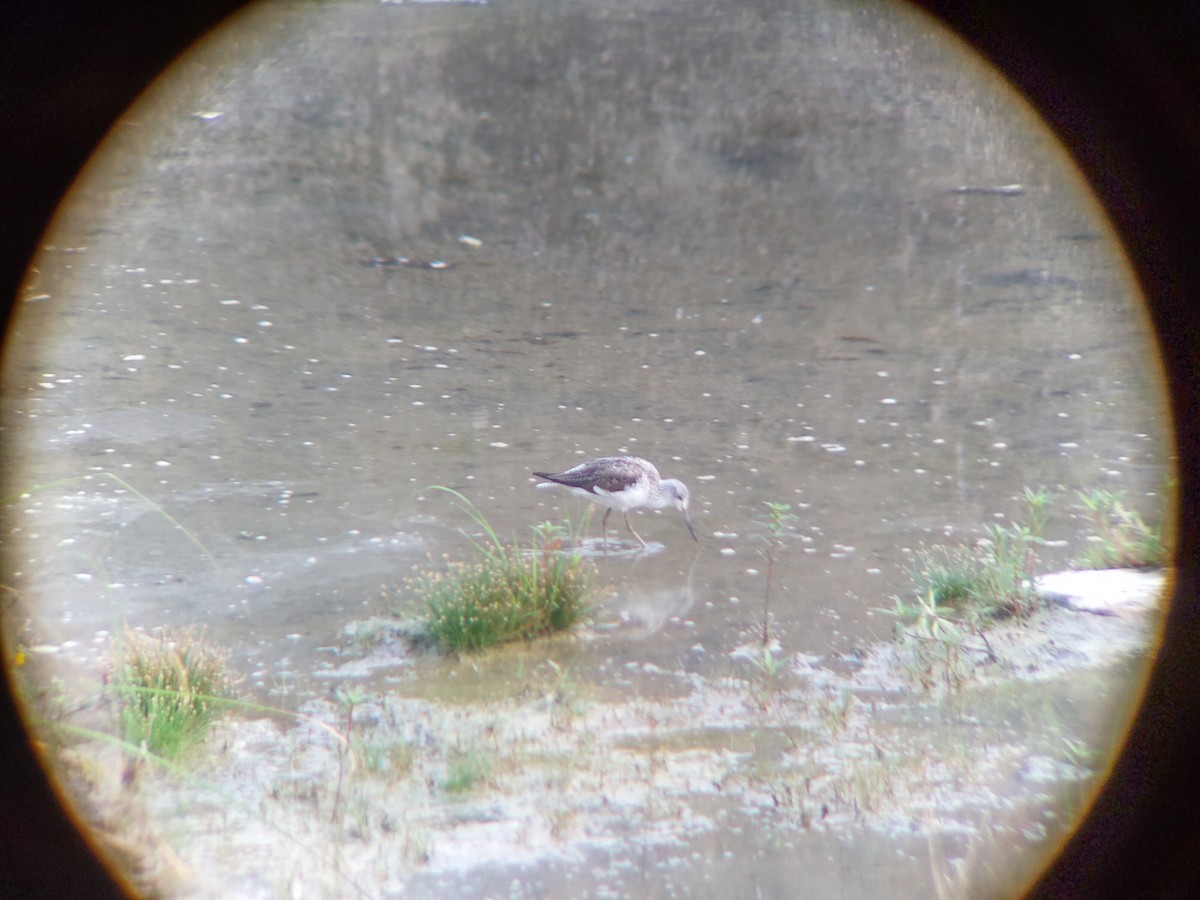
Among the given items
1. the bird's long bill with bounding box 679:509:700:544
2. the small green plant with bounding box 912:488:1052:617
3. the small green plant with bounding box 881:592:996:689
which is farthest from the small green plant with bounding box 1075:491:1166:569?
the bird's long bill with bounding box 679:509:700:544

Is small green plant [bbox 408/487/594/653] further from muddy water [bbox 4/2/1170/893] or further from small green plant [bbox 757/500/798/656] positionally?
small green plant [bbox 757/500/798/656]

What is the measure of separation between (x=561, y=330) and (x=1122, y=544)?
5083 millimetres

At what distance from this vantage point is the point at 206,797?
3.64 metres

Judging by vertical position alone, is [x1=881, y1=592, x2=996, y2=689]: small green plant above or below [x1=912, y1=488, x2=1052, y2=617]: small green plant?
below

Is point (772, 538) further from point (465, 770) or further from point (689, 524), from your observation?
point (465, 770)

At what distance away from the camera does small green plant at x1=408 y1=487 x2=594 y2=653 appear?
4.67 metres

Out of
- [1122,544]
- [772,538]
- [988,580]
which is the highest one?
[1122,544]

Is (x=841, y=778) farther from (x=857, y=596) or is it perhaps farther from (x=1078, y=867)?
(x=857, y=596)

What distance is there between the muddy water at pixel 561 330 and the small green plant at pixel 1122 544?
1.01 feet

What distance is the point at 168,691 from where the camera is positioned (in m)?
3.65

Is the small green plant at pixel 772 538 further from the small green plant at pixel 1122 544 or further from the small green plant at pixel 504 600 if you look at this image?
the small green plant at pixel 1122 544

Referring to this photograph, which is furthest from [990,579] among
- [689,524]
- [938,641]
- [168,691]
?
[168,691]

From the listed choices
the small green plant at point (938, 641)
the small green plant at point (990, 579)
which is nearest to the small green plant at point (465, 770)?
the small green plant at point (938, 641)

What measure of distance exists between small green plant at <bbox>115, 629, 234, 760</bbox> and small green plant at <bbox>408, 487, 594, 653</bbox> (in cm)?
94
